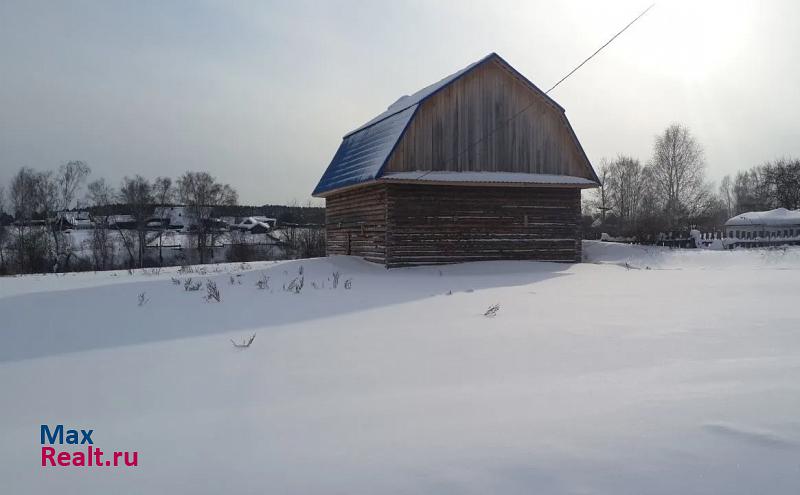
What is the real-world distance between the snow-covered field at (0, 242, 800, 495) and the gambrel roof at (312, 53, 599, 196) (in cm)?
753

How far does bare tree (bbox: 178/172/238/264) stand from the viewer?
43.5 metres

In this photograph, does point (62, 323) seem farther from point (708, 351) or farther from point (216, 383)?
point (708, 351)

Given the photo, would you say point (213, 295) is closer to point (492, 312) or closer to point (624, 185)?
point (492, 312)

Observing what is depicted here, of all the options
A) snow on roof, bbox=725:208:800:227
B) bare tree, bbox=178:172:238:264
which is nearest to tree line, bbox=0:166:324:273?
bare tree, bbox=178:172:238:264

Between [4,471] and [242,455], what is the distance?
1.25 meters

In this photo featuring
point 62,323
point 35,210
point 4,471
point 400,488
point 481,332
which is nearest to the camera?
point 400,488

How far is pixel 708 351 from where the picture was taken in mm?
4738

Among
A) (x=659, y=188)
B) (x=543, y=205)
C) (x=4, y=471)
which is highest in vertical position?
(x=659, y=188)

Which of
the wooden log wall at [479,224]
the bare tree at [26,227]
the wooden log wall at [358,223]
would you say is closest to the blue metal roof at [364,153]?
the wooden log wall at [358,223]

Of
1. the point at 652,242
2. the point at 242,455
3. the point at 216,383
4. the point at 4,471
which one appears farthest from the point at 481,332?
the point at 652,242

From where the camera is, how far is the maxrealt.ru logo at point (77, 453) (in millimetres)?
2758

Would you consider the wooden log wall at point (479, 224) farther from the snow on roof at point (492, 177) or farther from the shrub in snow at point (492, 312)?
the shrub in snow at point (492, 312)

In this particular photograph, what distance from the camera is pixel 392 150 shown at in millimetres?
14492

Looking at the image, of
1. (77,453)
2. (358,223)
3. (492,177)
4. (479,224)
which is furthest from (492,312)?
(358,223)
